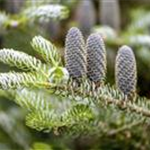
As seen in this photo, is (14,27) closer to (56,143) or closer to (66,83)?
(56,143)

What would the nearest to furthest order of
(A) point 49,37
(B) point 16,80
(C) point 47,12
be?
(B) point 16,80 < (C) point 47,12 < (A) point 49,37

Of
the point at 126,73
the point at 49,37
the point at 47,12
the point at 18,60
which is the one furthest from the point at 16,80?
the point at 49,37

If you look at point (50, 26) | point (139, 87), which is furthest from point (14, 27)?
point (139, 87)

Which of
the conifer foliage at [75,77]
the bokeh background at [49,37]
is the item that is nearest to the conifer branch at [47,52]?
the conifer foliage at [75,77]

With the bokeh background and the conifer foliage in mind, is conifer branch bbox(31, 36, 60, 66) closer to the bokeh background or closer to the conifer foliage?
the conifer foliage

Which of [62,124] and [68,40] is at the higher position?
[68,40]

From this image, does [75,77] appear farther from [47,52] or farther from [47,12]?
[47,12]

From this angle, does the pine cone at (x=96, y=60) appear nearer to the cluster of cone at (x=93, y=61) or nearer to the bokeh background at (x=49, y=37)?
the cluster of cone at (x=93, y=61)
